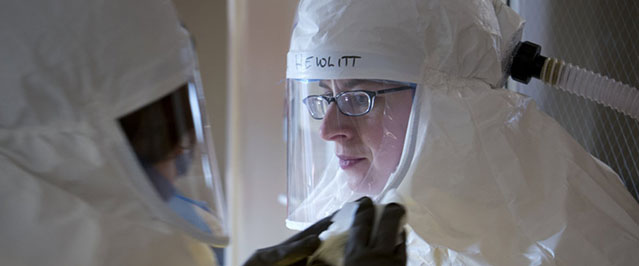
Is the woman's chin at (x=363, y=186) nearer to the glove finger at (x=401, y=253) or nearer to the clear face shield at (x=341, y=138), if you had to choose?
the clear face shield at (x=341, y=138)

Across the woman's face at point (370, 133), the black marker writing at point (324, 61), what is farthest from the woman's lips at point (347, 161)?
the black marker writing at point (324, 61)

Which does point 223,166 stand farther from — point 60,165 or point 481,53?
point 60,165

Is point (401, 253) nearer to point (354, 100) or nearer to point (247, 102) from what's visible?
point (354, 100)

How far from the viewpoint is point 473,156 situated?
1086mm

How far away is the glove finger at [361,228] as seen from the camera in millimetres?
755

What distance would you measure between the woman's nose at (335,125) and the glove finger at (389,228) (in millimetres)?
452

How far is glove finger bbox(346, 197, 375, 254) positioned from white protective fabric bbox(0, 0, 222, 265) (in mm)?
238

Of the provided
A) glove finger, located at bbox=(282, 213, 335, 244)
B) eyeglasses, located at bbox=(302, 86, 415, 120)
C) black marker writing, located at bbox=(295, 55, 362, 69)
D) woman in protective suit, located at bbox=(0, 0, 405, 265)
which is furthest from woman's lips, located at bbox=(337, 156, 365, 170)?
woman in protective suit, located at bbox=(0, 0, 405, 265)

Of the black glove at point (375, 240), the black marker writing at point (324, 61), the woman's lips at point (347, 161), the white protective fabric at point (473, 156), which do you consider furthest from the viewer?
the woman's lips at point (347, 161)

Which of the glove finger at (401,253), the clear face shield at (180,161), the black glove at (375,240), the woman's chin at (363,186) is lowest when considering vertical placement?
the woman's chin at (363,186)

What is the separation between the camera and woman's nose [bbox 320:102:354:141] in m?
1.24

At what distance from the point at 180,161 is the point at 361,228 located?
0.88 ft

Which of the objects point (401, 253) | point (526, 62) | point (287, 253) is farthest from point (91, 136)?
point (526, 62)

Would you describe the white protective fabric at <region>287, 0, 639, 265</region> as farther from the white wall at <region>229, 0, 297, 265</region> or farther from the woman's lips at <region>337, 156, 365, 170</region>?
the white wall at <region>229, 0, 297, 265</region>
